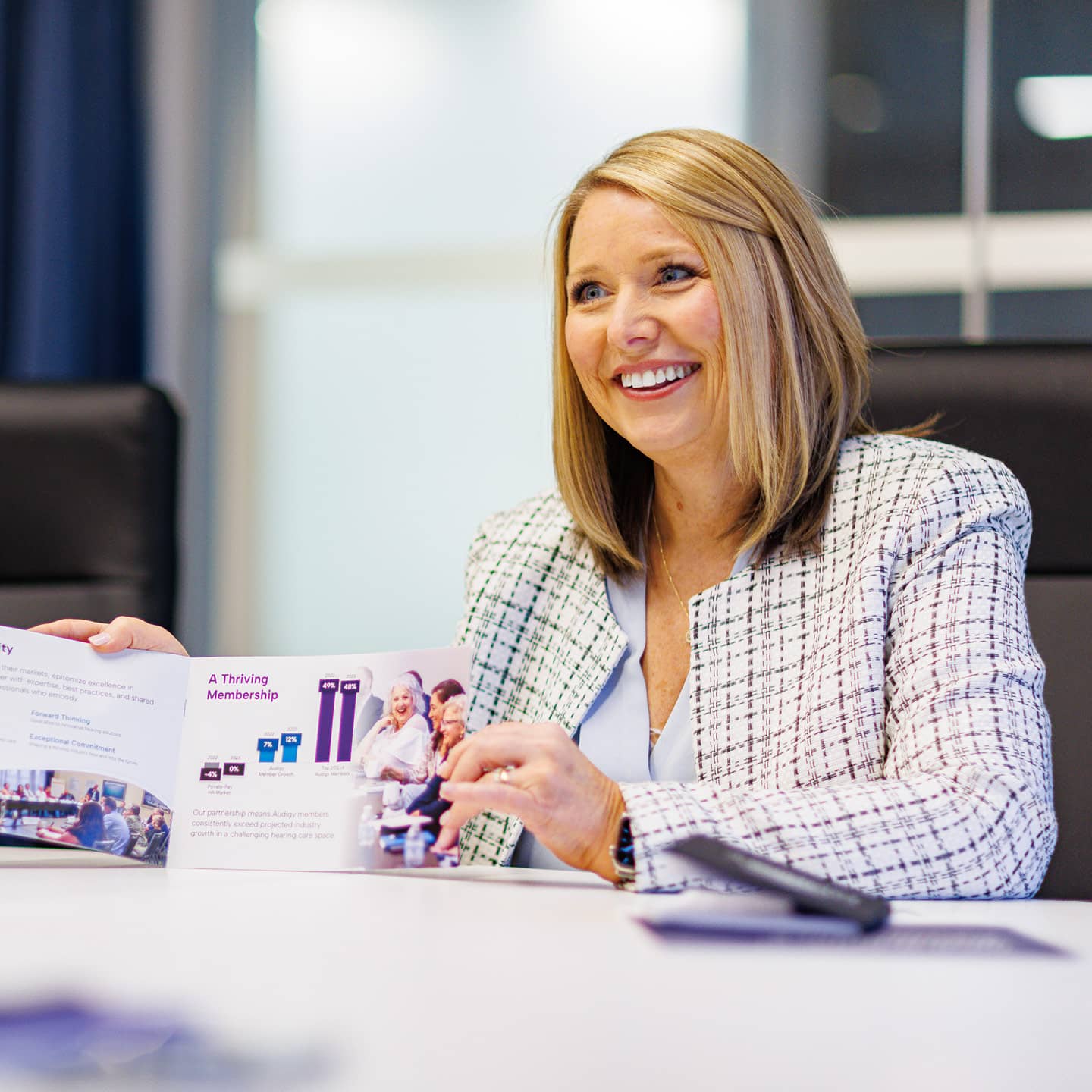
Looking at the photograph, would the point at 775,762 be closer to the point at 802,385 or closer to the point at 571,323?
the point at 802,385

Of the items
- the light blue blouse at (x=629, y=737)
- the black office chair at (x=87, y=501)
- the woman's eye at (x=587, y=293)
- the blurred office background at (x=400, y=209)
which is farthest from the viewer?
the blurred office background at (x=400, y=209)

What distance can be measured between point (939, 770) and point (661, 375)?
0.55 meters

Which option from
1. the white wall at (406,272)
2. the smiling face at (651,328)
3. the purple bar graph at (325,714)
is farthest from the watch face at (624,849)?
the white wall at (406,272)

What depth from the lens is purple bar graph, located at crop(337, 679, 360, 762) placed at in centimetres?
107

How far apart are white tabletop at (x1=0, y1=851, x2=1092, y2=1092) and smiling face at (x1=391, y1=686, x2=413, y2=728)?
19 centimetres

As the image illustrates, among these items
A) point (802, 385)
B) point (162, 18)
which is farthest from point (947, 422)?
point (162, 18)

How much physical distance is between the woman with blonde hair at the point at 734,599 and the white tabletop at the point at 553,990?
0.29ft

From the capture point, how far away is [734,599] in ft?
4.23

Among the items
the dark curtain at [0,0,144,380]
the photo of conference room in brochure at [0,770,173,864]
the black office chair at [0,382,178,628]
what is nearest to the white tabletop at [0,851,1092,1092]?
the photo of conference room in brochure at [0,770,173,864]

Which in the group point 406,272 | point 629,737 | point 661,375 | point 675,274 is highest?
point 406,272

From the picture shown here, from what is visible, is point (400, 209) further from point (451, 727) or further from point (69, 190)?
point (451, 727)

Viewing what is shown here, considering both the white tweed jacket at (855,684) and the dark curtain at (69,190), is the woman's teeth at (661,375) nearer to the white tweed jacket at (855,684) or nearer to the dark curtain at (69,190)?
the white tweed jacket at (855,684)

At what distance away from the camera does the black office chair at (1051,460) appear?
53.9 inches

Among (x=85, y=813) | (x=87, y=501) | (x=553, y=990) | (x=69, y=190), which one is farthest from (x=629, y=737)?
(x=69, y=190)
